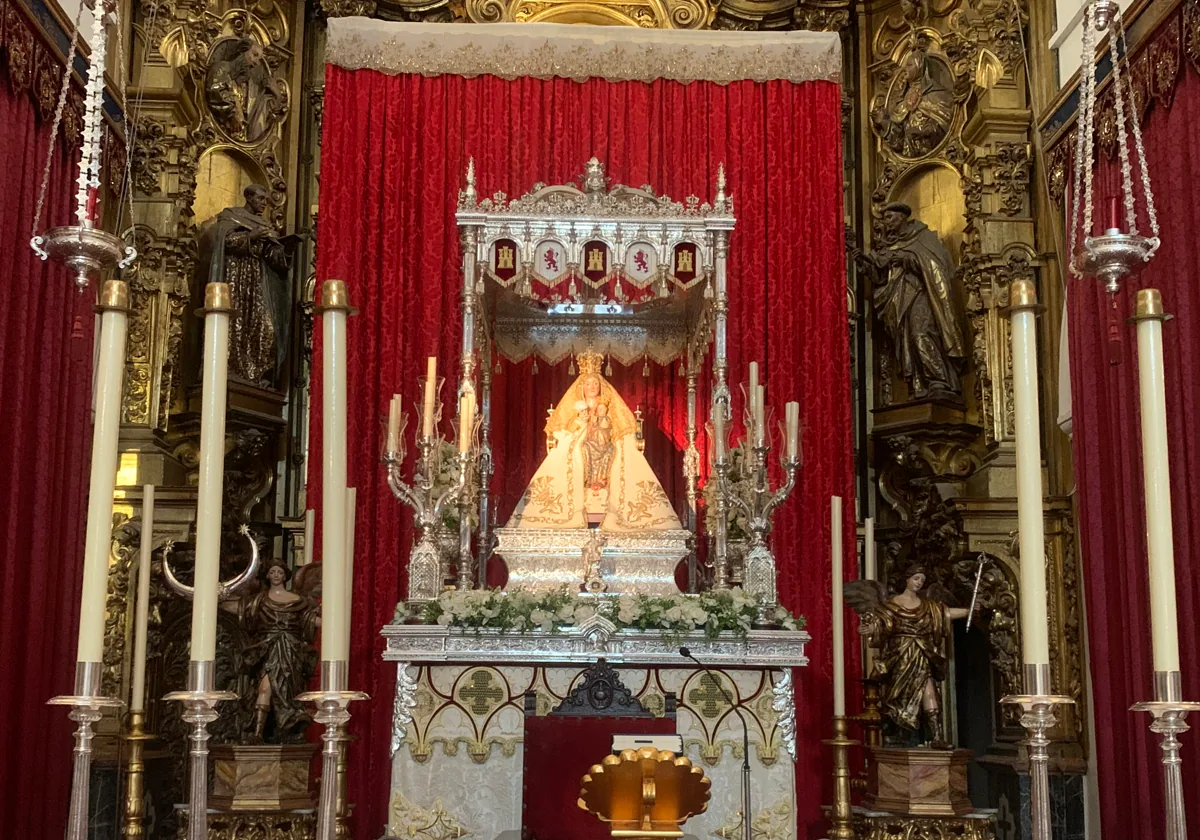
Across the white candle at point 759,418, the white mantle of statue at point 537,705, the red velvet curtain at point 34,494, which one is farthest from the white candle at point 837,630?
the red velvet curtain at point 34,494

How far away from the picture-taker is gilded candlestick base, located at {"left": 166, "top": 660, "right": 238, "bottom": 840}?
2842mm

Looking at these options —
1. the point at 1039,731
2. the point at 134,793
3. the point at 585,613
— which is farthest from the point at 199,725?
the point at 585,613

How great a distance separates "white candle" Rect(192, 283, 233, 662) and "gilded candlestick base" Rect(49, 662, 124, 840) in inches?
8.9

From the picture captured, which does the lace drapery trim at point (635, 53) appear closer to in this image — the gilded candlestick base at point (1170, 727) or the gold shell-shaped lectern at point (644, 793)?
the gold shell-shaped lectern at point (644, 793)

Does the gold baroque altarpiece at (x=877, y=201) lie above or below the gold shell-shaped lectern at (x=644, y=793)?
above

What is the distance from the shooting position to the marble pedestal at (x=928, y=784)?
307 inches

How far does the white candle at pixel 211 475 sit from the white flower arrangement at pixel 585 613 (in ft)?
13.6

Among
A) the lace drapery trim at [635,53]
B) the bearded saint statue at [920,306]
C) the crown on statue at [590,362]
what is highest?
the lace drapery trim at [635,53]

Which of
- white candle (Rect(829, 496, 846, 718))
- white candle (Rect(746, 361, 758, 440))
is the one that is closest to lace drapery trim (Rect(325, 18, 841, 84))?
white candle (Rect(746, 361, 758, 440))

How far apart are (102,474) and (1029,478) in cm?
211

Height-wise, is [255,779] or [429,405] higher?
[429,405]

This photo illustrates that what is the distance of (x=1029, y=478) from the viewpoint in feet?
10.2

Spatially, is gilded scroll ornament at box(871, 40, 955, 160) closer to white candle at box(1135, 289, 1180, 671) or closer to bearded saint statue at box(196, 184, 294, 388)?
bearded saint statue at box(196, 184, 294, 388)

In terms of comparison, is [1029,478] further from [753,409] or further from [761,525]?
[753,409]
